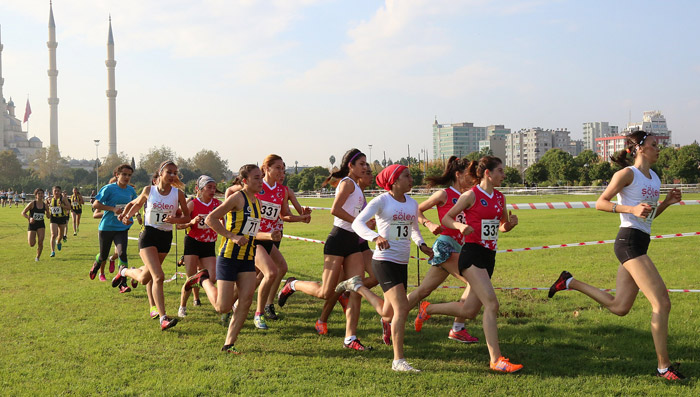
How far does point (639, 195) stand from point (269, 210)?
434cm

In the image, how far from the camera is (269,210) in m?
8.01

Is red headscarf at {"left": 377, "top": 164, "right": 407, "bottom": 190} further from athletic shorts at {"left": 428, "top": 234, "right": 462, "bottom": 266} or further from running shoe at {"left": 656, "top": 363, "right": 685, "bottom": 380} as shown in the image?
running shoe at {"left": 656, "top": 363, "right": 685, "bottom": 380}

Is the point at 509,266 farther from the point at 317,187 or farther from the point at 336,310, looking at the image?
the point at 317,187

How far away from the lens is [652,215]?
5891 mm

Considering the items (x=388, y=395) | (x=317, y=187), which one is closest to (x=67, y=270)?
(x=388, y=395)

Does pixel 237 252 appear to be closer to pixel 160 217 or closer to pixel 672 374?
pixel 160 217

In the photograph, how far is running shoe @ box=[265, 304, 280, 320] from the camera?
847 cm

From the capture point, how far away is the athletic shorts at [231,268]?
22.3 ft

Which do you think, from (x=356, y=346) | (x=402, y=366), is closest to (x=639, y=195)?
(x=402, y=366)

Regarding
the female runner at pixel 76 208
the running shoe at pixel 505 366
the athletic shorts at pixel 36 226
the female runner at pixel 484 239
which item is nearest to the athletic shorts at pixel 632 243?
the female runner at pixel 484 239

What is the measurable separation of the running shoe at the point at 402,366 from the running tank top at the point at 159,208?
398cm

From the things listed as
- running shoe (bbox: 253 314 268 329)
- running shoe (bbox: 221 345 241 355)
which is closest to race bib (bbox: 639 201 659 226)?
running shoe (bbox: 221 345 241 355)

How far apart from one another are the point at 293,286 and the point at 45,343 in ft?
9.68

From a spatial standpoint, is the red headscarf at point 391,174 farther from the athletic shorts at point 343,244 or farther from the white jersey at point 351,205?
the athletic shorts at point 343,244
